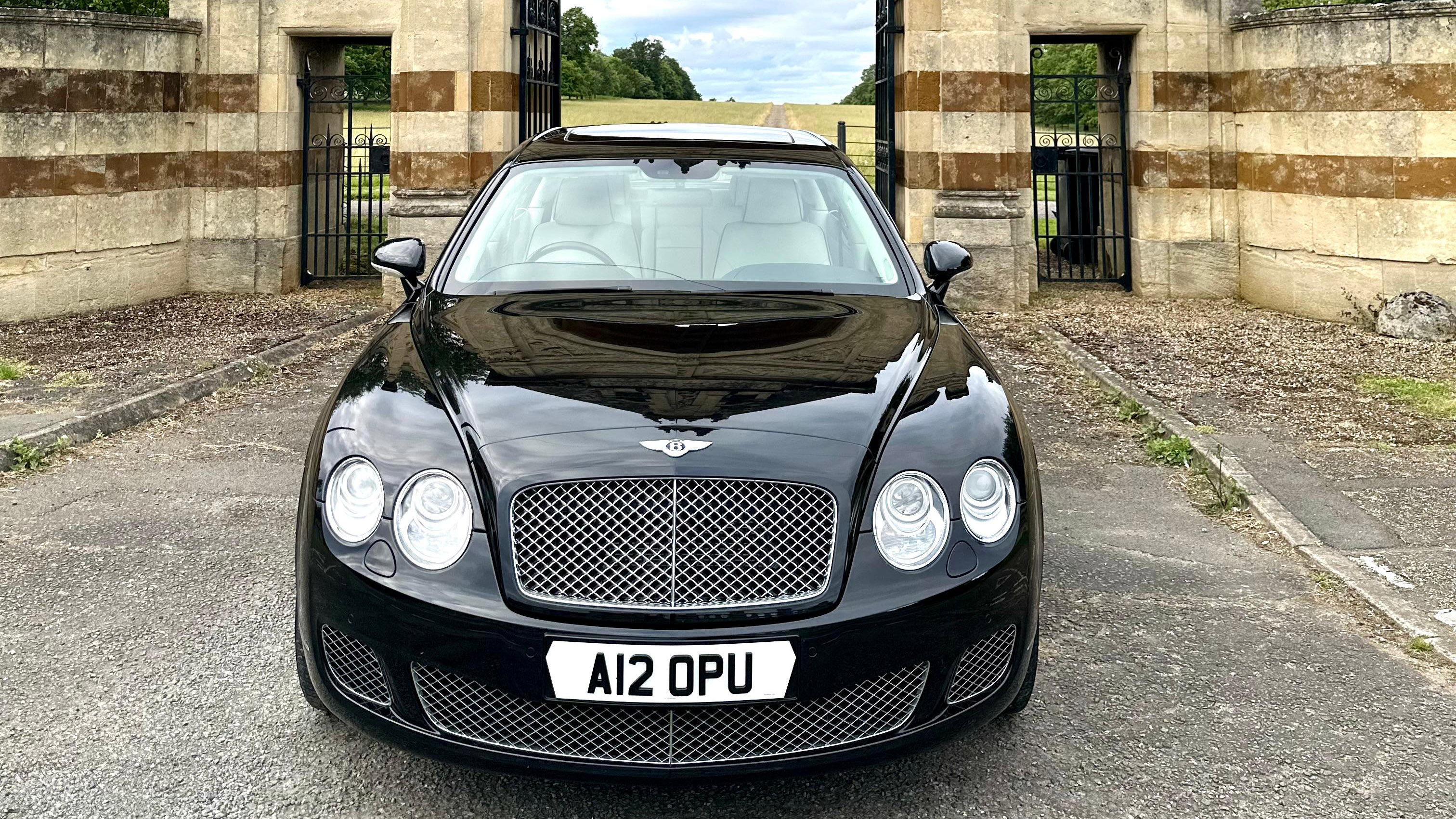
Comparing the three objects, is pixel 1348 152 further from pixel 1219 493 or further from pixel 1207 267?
pixel 1219 493

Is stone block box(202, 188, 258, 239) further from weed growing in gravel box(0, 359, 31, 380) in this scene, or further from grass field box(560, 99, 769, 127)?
grass field box(560, 99, 769, 127)

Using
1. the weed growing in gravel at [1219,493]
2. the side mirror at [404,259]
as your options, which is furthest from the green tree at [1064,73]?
the side mirror at [404,259]

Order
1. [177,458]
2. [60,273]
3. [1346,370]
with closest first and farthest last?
[177,458]
[1346,370]
[60,273]

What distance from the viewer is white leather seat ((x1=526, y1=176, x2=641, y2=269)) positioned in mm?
4512

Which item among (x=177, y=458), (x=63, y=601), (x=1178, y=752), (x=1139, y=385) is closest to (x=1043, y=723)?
(x=1178, y=752)

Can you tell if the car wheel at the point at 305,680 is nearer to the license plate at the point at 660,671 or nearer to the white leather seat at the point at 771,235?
the license plate at the point at 660,671

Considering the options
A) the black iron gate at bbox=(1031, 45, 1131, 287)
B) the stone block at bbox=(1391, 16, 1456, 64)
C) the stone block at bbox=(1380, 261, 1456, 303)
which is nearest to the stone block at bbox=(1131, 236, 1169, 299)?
the black iron gate at bbox=(1031, 45, 1131, 287)

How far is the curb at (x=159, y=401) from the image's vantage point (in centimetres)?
718

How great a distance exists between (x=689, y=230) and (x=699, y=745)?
7.00 ft

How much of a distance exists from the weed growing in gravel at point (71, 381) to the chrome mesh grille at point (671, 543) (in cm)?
690

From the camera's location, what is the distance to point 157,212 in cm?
1341

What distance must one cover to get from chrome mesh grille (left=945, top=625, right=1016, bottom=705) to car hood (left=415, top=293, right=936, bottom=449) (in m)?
0.55

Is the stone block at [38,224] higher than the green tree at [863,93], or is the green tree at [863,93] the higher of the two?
the green tree at [863,93]

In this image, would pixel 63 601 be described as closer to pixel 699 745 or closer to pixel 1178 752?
pixel 699 745
